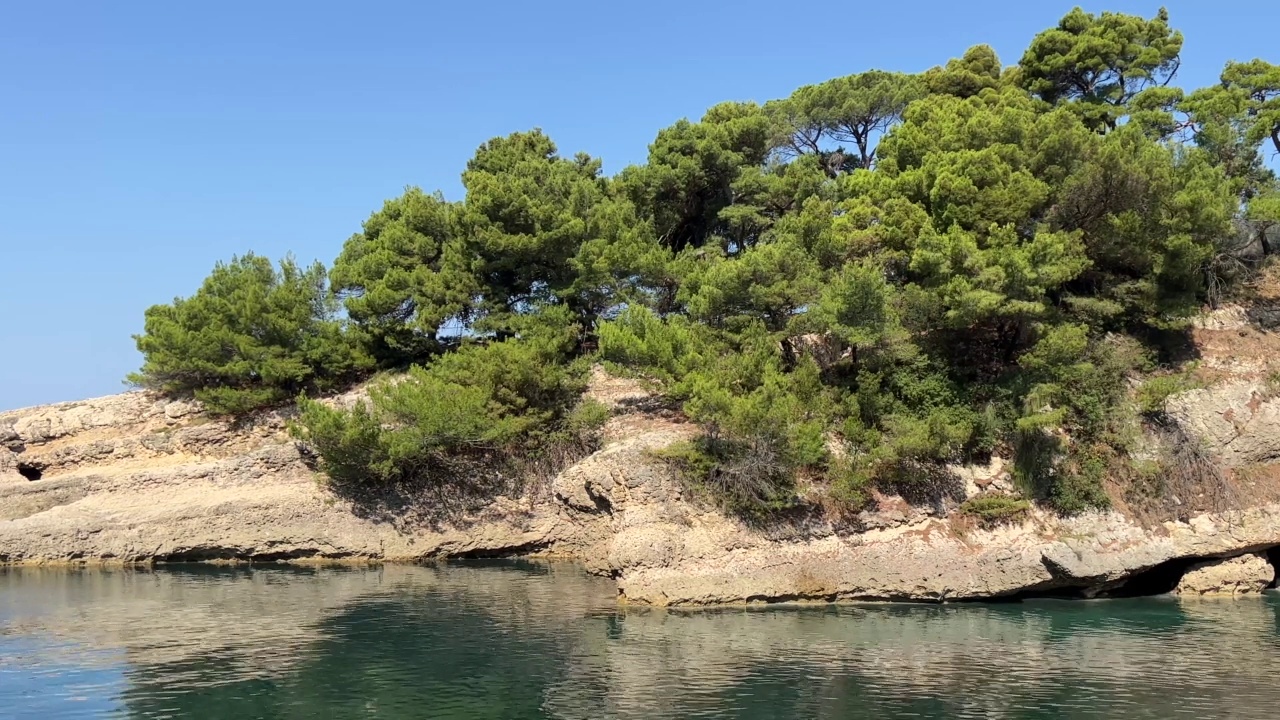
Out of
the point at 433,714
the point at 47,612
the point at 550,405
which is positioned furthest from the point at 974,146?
the point at 47,612

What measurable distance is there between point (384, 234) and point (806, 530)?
22.5 meters

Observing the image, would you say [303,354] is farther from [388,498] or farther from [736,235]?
[736,235]

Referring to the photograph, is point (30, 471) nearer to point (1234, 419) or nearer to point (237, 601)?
point (237, 601)

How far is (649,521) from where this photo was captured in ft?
79.3

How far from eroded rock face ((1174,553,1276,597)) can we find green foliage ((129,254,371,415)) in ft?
91.4

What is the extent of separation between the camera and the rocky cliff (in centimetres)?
2370

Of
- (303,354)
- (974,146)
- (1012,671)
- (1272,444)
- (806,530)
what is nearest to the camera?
(1012,671)

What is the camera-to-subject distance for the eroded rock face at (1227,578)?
24344 millimetres

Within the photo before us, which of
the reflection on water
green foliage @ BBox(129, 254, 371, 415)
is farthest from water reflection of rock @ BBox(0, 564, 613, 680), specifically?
green foliage @ BBox(129, 254, 371, 415)

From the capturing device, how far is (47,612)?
74.6 ft

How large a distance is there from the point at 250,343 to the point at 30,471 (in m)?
9.26

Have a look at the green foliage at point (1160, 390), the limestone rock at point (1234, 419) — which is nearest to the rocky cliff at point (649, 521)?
the limestone rock at point (1234, 419)

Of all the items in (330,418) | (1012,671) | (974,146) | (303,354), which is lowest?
(1012,671)

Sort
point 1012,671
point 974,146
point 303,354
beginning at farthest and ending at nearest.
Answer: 1. point 303,354
2. point 974,146
3. point 1012,671
